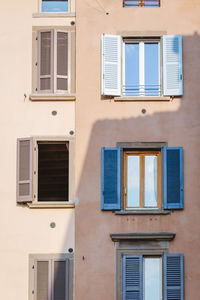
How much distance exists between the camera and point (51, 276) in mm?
25438

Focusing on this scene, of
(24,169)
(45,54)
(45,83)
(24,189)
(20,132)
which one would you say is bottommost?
(24,189)

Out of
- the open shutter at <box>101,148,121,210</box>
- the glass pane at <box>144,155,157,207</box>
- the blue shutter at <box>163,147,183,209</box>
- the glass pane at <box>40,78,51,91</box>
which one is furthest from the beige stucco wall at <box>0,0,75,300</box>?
the blue shutter at <box>163,147,183,209</box>

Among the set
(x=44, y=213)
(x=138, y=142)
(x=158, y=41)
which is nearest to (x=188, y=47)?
(x=158, y=41)

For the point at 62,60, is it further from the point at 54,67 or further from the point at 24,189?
the point at 24,189

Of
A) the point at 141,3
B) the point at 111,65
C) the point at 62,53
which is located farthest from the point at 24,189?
the point at 141,3

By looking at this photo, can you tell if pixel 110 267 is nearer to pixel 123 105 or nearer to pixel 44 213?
pixel 44 213

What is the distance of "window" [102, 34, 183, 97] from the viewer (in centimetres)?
2633

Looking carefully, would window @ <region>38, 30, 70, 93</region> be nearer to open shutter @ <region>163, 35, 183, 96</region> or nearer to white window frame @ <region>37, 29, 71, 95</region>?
white window frame @ <region>37, 29, 71, 95</region>

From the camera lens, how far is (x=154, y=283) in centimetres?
2556

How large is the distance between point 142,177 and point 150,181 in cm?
23

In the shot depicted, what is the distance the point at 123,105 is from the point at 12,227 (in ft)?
14.0

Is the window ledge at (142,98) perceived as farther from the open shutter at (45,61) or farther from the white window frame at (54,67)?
the open shutter at (45,61)

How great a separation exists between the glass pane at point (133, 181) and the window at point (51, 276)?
2139 mm

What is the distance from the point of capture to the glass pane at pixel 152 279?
25.5m
